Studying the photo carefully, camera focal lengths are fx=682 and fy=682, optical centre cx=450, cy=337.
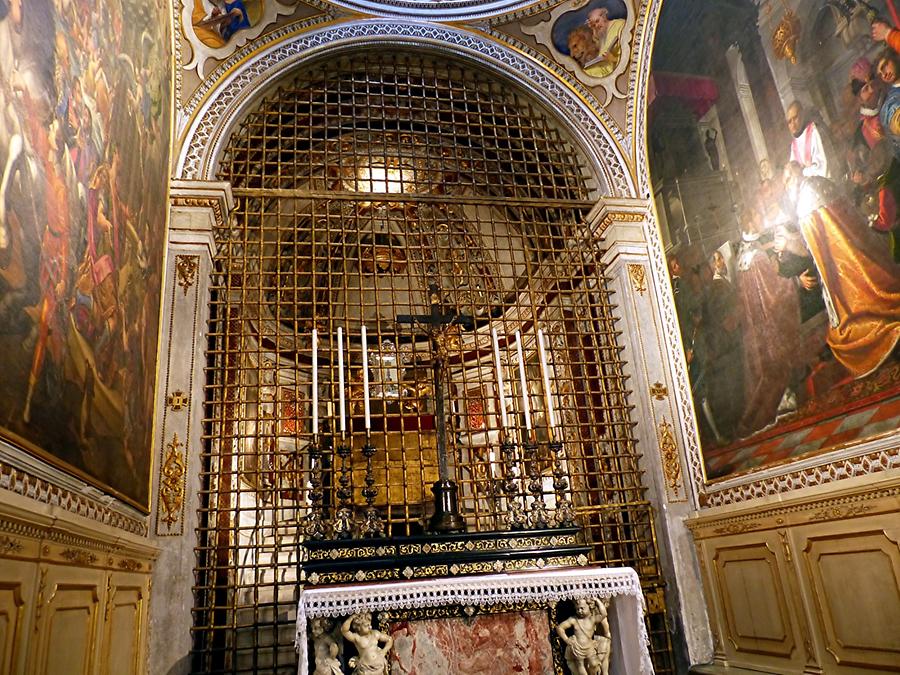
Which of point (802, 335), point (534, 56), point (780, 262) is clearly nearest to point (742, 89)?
point (780, 262)

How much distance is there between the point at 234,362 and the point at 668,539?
214 inches

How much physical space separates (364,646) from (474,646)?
0.82m

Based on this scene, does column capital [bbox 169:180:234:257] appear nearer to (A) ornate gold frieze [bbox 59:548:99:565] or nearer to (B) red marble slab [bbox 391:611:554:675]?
(A) ornate gold frieze [bbox 59:548:99:565]

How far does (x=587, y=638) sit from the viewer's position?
16.0ft

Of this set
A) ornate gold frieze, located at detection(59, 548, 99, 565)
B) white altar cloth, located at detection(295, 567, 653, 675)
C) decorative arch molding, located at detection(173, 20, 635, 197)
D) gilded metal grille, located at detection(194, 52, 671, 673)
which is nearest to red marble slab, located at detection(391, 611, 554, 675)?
white altar cloth, located at detection(295, 567, 653, 675)

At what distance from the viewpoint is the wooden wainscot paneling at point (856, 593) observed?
4848 millimetres

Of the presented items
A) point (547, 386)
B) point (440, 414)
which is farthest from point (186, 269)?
point (547, 386)

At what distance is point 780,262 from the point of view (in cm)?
607

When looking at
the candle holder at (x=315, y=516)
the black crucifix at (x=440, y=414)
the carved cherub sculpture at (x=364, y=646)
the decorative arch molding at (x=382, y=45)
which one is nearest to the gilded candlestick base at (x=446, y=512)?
the black crucifix at (x=440, y=414)

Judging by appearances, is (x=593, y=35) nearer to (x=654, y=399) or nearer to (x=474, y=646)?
(x=654, y=399)

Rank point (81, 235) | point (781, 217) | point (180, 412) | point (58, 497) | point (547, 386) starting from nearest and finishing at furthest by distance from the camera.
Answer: point (58, 497)
point (81, 235)
point (547, 386)
point (781, 217)
point (180, 412)

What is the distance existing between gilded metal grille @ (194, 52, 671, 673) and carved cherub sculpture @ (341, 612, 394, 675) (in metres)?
1.11

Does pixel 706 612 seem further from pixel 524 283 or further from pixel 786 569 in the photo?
pixel 524 283

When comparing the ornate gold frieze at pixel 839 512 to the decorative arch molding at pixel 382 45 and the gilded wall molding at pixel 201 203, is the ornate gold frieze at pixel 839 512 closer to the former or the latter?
the decorative arch molding at pixel 382 45
